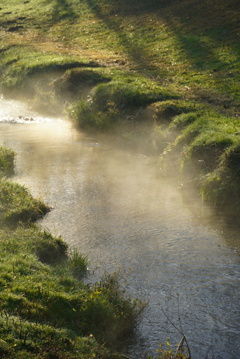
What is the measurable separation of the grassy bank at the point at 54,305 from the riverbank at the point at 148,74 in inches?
240

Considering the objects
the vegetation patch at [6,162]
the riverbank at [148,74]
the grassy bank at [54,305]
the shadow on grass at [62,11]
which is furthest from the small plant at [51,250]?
the shadow on grass at [62,11]

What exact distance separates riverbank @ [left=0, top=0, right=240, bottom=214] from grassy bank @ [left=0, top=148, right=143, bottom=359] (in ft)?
20.0

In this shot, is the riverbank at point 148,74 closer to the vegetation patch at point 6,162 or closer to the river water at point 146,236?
the river water at point 146,236

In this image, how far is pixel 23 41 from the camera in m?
43.9

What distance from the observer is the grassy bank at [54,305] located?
288 inches

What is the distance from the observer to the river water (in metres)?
8.91

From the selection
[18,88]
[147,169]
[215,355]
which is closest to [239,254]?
[215,355]

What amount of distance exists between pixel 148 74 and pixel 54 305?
894 inches

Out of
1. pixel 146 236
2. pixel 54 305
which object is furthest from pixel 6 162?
pixel 54 305

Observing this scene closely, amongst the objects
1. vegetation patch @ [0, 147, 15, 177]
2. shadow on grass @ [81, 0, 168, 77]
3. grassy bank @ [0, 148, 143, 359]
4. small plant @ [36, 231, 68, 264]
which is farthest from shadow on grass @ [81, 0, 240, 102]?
grassy bank @ [0, 148, 143, 359]

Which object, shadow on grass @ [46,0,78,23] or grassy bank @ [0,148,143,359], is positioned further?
shadow on grass @ [46,0,78,23]

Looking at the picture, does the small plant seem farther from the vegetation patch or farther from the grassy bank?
the vegetation patch

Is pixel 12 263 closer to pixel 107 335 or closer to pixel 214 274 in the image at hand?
pixel 107 335

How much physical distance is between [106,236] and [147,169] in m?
6.75
